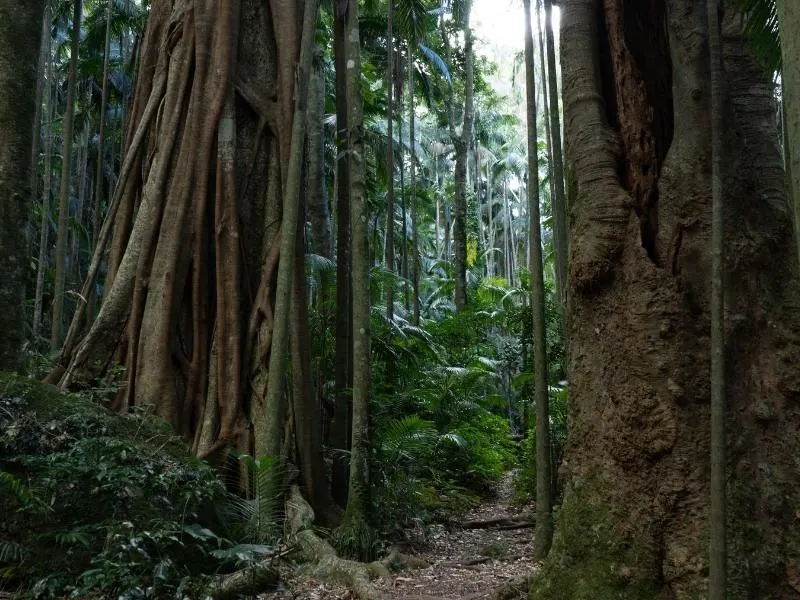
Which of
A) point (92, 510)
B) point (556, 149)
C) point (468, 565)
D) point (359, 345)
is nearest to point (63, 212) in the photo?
point (359, 345)

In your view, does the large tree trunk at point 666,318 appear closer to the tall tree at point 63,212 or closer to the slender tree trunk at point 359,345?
the slender tree trunk at point 359,345

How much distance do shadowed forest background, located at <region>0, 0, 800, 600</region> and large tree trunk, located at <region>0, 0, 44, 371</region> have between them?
0.07 ft

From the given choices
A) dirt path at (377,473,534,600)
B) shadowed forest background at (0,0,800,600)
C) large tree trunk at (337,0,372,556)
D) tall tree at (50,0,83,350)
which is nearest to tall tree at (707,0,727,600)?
shadowed forest background at (0,0,800,600)

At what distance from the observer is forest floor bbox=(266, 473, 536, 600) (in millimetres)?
5082

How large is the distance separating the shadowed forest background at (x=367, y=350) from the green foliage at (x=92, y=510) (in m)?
0.02

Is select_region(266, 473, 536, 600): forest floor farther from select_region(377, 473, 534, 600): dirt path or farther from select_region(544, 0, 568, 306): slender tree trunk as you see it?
select_region(544, 0, 568, 306): slender tree trunk

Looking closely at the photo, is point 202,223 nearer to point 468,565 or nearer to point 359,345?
point 359,345

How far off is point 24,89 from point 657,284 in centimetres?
494

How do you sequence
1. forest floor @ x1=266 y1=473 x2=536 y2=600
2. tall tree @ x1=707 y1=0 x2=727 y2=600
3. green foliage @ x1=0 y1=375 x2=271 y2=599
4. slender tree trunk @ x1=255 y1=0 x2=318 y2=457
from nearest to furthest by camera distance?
tall tree @ x1=707 y1=0 x2=727 y2=600 < green foliage @ x1=0 y1=375 x2=271 y2=599 < forest floor @ x1=266 y1=473 x2=536 y2=600 < slender tree trunk @ x1=255 y1=0 x2=318 y2=457

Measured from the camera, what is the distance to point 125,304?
735cm

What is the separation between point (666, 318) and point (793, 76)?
6.90 feet

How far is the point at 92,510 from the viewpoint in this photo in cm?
449

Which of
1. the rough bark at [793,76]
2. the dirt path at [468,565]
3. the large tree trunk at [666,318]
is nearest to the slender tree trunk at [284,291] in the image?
the dirt path at [468,565]

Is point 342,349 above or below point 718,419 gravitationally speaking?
above
